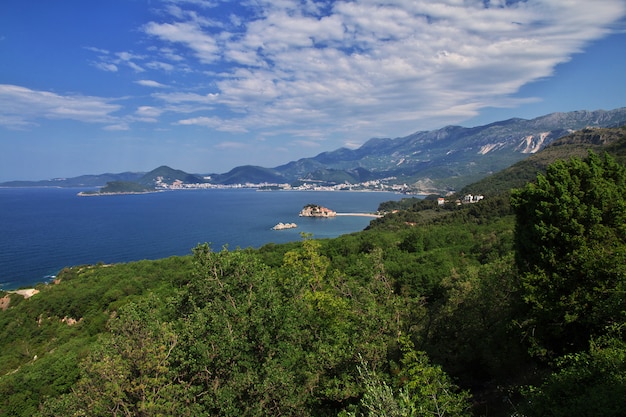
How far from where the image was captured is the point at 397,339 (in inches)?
421

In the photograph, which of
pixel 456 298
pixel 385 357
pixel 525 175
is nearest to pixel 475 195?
pixel 525 175

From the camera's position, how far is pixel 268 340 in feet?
35.9

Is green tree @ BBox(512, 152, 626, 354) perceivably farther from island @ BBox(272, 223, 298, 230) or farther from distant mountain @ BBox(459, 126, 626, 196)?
distant mountain @ BBox(459, 126, 626, 196)

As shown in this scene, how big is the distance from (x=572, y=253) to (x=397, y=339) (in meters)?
6.23

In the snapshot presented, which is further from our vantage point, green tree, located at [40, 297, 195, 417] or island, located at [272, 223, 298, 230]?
island, located at [272, 223, 298, 230]

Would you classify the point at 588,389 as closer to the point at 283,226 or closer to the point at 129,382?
the point at 129,382

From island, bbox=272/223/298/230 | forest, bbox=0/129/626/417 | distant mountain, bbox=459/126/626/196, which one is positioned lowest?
island, bbox=272/223/298/230

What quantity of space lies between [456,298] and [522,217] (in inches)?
206

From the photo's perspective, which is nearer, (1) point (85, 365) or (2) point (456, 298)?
(1) point (85, 365)

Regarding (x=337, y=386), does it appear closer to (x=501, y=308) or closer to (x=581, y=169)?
(x=501, y=308)

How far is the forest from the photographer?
862 centimetres

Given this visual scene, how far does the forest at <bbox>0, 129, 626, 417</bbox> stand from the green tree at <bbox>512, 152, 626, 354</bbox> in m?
0.04

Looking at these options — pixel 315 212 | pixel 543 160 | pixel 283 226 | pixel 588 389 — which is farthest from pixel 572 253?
pixel 315 212

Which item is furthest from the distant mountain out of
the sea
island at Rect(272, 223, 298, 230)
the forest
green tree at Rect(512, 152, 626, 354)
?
green tree at Rect(512, 152, 626, 354)
